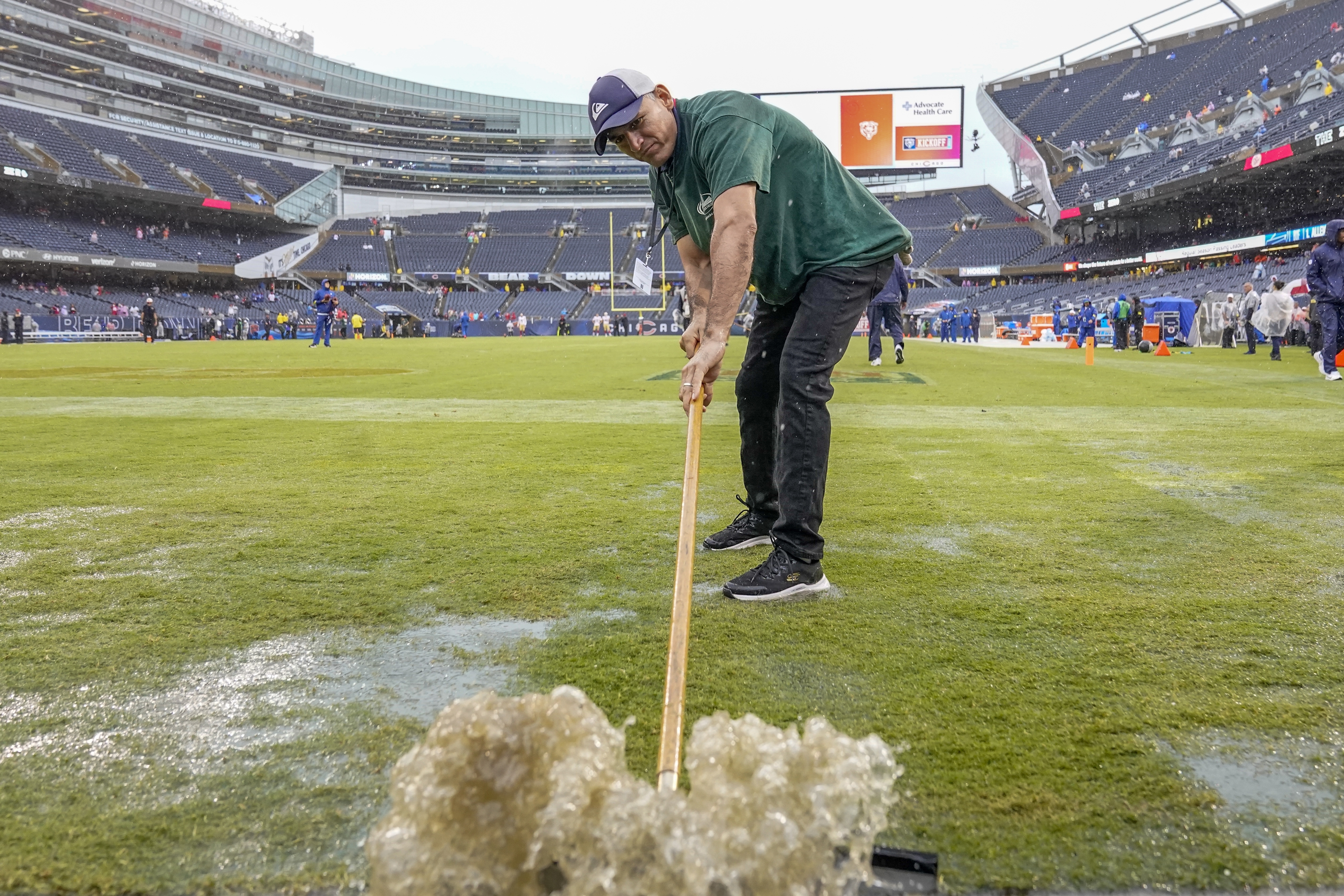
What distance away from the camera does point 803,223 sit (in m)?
3.18

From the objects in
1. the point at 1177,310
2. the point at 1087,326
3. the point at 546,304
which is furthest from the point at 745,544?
the point at 546,304

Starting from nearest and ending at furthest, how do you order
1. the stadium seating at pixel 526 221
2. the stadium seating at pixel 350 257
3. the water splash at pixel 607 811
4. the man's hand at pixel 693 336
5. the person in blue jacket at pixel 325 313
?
the water splash at pixel 607 811, the man's hand at pixel 693 336, the person in blue jacket at pixel 325 313, the stadium seating at pixel 350 257, the stadium seating at pixel 526 221

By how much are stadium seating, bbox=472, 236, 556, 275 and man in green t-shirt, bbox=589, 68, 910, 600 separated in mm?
66161

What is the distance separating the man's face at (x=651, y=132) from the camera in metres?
2.87

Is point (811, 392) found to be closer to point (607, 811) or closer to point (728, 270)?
point (728, 270)

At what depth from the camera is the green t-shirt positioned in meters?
3.03

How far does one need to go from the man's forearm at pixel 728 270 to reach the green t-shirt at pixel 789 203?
0.22 meters

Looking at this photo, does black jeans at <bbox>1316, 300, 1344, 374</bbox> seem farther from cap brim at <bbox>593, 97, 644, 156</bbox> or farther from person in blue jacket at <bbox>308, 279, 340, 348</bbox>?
person in blue jacket at <bbox>308, 279, 340, 348</bbox>

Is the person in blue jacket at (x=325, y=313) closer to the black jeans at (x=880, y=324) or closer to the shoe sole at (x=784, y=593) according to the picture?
the black jeans at (x=880, y=324)

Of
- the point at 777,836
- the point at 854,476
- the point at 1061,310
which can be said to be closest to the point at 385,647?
the point at 777,836

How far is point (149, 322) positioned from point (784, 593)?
3904cm

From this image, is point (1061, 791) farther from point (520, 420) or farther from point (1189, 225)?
point (1189, 225)

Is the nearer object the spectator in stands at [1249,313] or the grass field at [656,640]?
the grass field at [656,640]

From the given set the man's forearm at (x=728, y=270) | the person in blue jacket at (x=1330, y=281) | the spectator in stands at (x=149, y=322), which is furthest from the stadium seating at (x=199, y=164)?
the man's forearm at (x=728, y=270)
